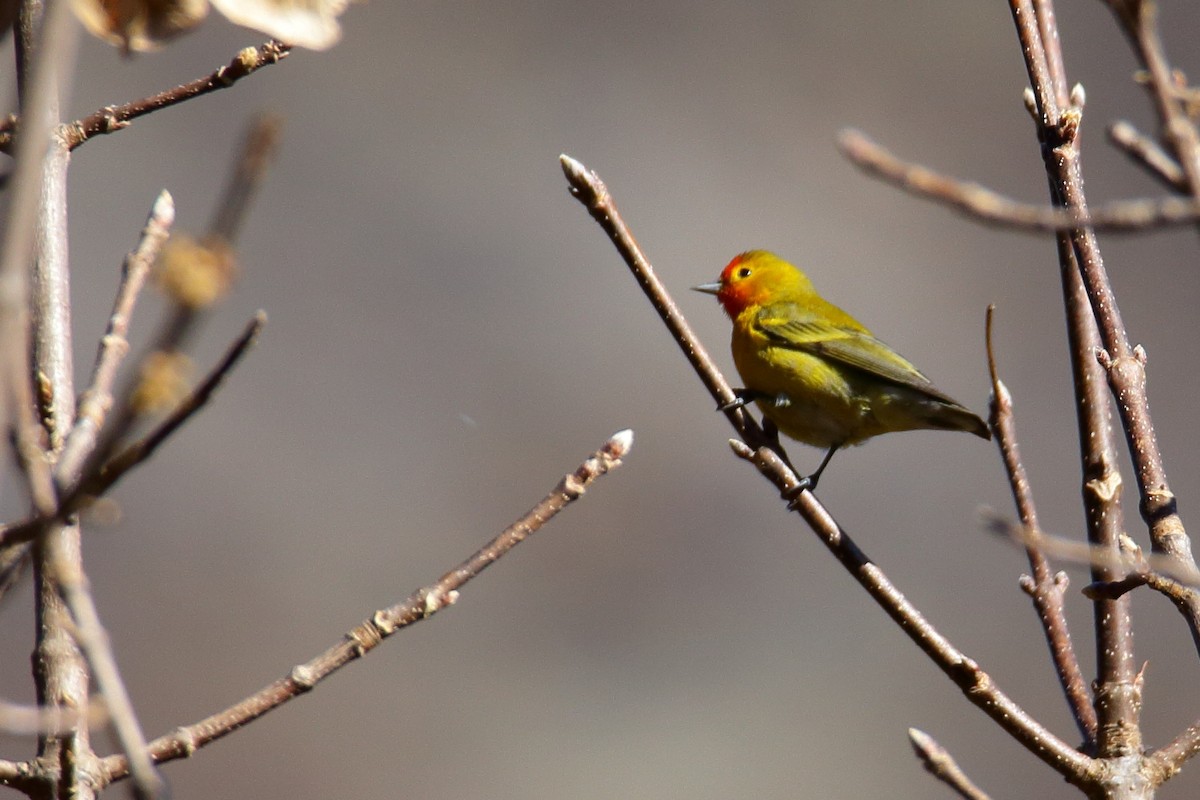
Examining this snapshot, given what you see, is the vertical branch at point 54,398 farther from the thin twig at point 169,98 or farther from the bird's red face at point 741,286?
the bird's red face at point 741,286

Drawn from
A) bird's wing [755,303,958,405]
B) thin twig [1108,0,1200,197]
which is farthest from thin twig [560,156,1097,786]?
bird's wing [755,303,958,405]

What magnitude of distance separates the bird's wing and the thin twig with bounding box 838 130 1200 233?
111 inches

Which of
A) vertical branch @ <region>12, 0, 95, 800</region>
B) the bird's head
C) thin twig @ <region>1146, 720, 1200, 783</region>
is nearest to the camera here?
vertical branch @ <region>12, 0, 95, 800</region>

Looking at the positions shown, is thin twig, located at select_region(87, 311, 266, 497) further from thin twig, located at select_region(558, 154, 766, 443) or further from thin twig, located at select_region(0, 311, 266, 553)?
thin twig, located at select_region(558, 154, 766, 443)

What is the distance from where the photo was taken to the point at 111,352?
1226mm

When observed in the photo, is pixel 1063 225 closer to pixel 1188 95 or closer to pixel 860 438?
pixel 1188 95

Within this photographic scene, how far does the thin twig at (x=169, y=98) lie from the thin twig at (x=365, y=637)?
0.62m

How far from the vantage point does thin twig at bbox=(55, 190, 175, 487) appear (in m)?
0.89

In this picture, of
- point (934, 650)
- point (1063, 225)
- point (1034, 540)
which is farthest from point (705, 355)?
point (1063, 225)

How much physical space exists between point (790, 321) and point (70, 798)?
3050 mm

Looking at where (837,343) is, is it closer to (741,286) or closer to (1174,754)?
(741,286)

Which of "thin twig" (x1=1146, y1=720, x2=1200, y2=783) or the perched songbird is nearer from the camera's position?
"thin twig" (x1=1146, y1=720, x2=1200, y2=783)

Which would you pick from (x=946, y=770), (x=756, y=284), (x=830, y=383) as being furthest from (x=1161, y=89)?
(x=756, y=284)

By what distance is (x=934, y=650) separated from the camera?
4.58ft
